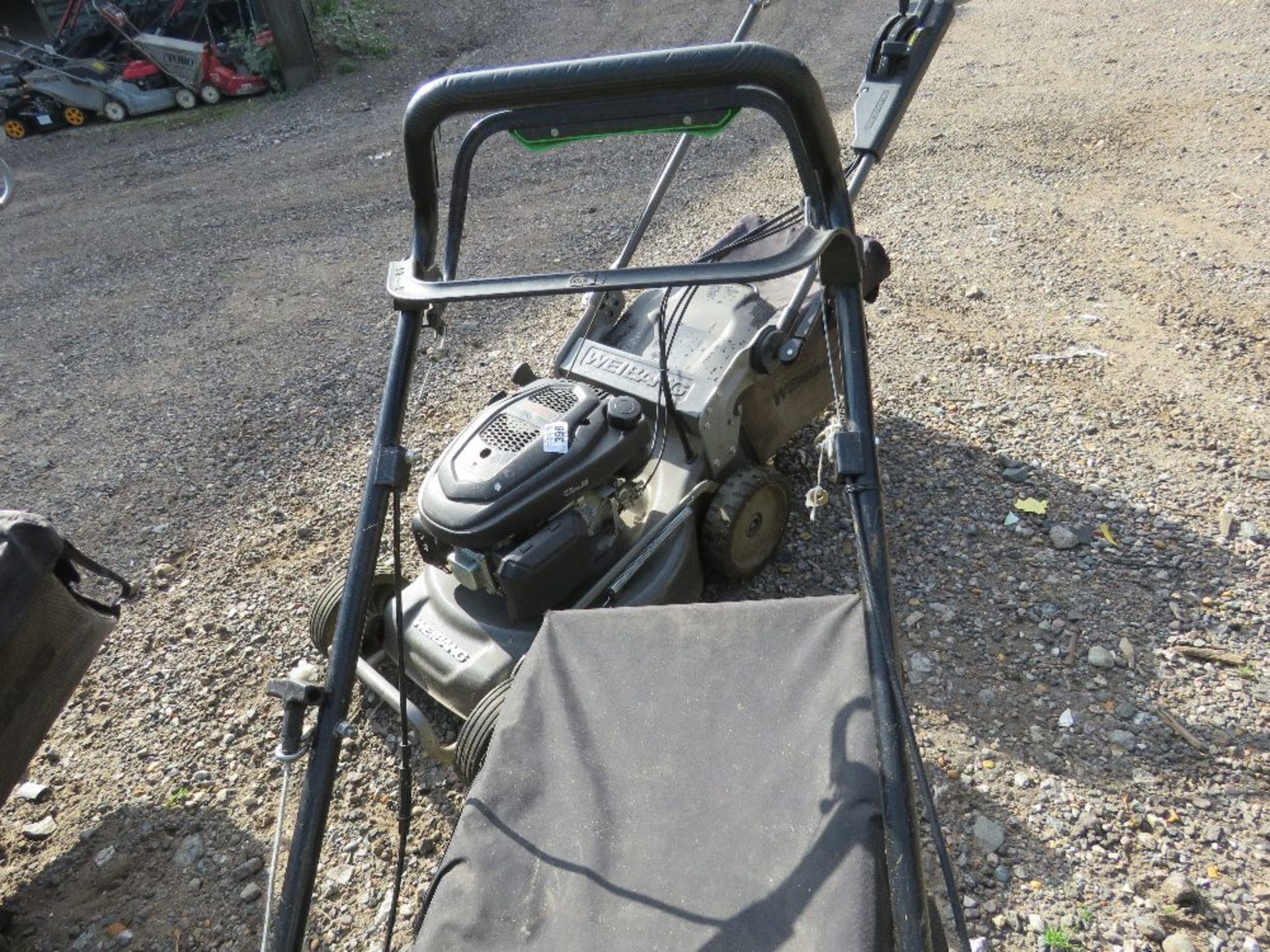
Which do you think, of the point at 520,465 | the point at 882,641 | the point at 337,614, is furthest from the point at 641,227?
the point at 882,641

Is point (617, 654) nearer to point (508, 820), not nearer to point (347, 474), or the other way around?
point (508, 820)

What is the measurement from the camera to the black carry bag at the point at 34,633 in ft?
6.26

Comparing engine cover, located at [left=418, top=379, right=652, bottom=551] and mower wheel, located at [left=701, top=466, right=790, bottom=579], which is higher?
engine cover, located at [left=418, top=379, right=652, bottom=551]

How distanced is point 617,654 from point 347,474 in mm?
2260

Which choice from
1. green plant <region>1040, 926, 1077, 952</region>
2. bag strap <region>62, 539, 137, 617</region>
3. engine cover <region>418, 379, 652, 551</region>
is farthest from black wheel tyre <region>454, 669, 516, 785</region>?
green plant <region>1040, 926, 1077, 952</region>

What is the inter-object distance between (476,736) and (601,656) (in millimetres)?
669

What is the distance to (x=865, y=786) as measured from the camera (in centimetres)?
121

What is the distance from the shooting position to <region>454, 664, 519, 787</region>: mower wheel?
1.99 m

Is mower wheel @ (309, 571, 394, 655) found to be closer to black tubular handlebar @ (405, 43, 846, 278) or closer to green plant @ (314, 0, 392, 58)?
black tubular handlebar @ (405, 43, 846, 278)

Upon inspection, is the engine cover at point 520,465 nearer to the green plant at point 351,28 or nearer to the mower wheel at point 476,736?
the mower wheel at point 476,736

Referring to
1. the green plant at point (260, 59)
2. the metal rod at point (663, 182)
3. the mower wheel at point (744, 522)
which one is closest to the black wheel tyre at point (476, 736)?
the mower wheel at point (744, 522)

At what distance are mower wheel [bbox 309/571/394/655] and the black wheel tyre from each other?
507 mm

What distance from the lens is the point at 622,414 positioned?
2.25m

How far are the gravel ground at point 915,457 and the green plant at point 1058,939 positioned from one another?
22 mm
